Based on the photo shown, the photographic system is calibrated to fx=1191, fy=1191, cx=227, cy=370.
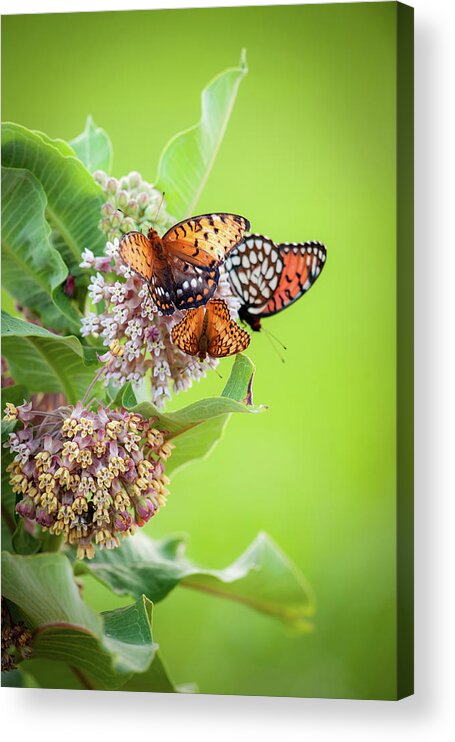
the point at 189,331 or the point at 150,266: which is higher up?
the point at 150,266

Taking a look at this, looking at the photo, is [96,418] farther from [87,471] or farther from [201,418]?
[201,418]

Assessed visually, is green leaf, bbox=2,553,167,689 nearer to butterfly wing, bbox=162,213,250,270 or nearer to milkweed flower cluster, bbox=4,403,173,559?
milkweed flower cluster, bbox=4,403,173,559

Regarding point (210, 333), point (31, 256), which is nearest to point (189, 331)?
point (210, 333)

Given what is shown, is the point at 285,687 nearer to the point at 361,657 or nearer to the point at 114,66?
the point at 361,657

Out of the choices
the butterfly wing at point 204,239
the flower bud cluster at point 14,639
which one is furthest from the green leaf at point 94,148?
the flower bud cluster at point 14,639

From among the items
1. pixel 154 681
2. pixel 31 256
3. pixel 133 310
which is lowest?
pixel 154 681

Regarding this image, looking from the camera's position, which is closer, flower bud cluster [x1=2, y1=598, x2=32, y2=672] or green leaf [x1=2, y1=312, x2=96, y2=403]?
green leaf [x1=2, y1=312, x2=96, y2=403]

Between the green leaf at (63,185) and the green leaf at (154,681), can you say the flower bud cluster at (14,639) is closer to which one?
the green leaf at (154,681)

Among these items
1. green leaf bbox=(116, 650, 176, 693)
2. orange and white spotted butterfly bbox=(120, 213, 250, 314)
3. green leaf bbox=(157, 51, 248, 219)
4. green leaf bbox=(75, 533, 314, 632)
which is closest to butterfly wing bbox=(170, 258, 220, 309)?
orange and white spotted butterfly bbox=(120, 213, 250, 314)
